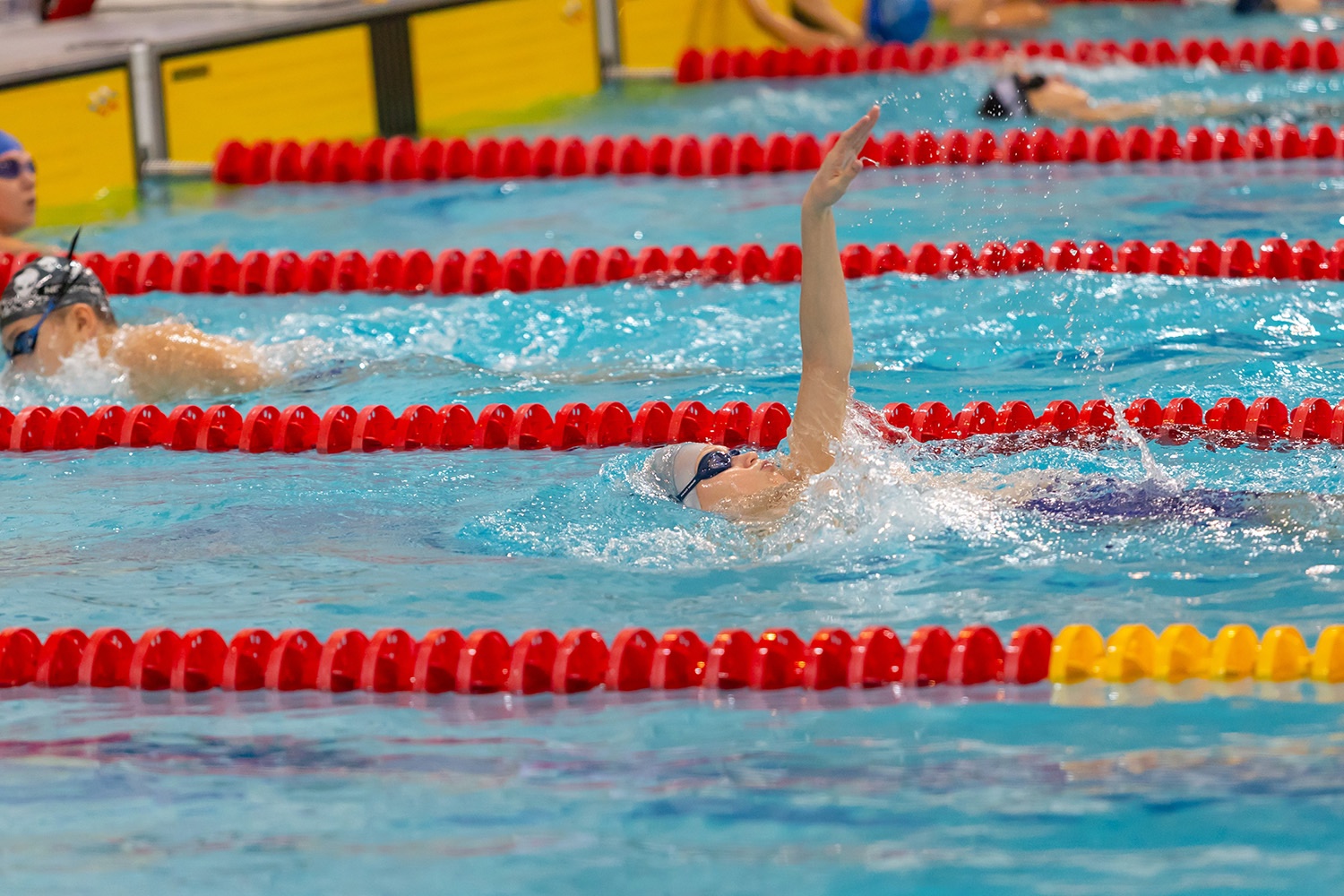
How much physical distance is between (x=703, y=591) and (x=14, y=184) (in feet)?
10.2

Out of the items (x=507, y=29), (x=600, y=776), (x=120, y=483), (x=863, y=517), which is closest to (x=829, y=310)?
(x=863, y=517)

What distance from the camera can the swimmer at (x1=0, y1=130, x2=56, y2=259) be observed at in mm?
5301

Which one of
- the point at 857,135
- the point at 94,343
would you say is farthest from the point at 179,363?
the point at 857,135

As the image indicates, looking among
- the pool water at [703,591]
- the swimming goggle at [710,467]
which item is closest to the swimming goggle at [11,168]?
the pool water at [703,591]

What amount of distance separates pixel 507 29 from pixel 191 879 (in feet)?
22.4

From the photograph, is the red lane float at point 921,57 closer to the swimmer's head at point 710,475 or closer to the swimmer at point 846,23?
the swimmer at point 846,23

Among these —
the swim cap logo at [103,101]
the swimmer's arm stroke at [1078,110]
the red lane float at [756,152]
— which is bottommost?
the red lane float at [756,152]

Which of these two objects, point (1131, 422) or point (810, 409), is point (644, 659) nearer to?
point (810, 409)

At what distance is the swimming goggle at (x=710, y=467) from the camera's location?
11.9 ft

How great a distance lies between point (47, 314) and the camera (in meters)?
4.68

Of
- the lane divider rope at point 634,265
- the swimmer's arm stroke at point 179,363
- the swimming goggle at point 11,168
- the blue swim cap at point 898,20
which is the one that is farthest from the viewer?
the blue swim cap at point 898,20

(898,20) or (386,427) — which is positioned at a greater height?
(898,20)

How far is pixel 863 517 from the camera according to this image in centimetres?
348

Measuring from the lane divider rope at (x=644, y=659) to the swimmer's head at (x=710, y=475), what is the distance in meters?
0.58
